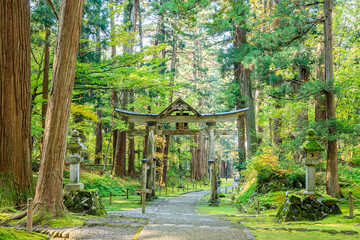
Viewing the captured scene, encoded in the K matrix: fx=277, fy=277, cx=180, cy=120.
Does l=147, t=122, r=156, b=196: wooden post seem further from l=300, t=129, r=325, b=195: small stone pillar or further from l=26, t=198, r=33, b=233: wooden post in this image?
l=26, t=198, r=33, b=233: wooden post

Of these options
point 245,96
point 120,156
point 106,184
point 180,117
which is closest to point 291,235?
point 180,117

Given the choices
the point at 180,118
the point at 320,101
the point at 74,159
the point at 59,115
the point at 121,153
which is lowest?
the point at 121,153

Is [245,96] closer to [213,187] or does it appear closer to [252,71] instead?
[252,71]

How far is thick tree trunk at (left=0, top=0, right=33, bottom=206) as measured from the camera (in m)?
6.02

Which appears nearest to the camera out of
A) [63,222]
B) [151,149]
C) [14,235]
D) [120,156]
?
[14,235]

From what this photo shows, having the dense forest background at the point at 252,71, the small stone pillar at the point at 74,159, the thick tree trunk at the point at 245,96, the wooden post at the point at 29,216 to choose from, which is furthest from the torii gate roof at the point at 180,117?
the wooden post at the point at 29,216

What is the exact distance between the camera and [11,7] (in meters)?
6.27

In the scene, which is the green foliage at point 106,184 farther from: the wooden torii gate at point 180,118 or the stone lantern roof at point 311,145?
the stone lantern roof at point 311,145

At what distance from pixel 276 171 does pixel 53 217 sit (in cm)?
891

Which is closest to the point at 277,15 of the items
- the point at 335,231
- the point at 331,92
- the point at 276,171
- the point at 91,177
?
the point at 331,92

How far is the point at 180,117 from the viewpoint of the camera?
40.9 ft

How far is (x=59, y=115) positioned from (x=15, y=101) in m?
1.56

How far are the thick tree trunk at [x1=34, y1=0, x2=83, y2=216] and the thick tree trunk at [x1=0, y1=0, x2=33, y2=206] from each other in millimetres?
1237

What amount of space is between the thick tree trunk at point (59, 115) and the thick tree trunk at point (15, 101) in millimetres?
1237
